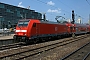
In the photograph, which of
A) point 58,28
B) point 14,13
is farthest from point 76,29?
point 14,13

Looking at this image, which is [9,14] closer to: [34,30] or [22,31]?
[34,30]

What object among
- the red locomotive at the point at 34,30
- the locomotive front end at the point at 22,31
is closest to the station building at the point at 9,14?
the red locomotive at the point at 34,30

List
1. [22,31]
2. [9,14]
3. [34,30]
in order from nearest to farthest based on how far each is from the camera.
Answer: [22,31], [34,30], [9,14]

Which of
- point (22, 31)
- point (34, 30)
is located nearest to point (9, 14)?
point (34, 30)

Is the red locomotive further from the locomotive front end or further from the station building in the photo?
the station building

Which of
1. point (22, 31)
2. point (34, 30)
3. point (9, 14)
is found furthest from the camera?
point (9, 14)

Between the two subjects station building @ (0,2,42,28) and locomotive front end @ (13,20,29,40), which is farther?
station building @ (0,2,42,28)

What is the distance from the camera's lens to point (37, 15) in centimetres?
12206

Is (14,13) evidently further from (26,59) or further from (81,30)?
(26,59)

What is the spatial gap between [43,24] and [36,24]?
7.92ft

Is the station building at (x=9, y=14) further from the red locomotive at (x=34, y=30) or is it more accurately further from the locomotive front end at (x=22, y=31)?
the locomotive front end at (x=22, y=31)

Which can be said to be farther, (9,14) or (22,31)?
(9,14)

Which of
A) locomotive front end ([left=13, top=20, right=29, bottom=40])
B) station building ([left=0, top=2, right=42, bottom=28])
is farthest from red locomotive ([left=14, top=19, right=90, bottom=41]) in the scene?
station building ([left=0, top=2, right=42, bottom=28])

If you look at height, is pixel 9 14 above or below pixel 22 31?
above
